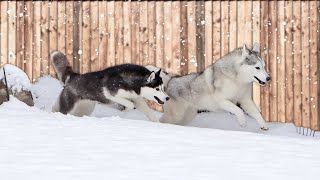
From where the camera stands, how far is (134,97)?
27.6 feet

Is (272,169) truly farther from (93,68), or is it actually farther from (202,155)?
(93,68)

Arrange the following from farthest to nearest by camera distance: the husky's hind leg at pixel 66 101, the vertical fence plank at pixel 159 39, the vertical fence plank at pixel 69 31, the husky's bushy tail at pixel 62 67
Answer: the vertical fence plank at pixel 69 31 < the vertical fence plank at pixel 159 39 < the husky's bushy tail at pixel 62 67 < the husky's hind leg at pixel 66 101

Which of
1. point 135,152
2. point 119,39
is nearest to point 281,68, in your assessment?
point 119,39

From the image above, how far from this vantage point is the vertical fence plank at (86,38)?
10.1m

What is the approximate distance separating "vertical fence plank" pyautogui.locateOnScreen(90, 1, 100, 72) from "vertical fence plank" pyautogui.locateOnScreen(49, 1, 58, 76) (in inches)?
21.3

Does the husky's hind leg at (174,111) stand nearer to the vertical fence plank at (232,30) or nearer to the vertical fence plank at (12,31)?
the vertical fence plank at (232,30)

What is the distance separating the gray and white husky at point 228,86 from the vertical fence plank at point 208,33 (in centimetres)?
129

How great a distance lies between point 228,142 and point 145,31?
171 inches

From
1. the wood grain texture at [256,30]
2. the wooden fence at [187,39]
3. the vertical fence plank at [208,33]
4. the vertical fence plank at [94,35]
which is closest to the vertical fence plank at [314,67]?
the wooden fence at [187,39]

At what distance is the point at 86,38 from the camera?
402 inches

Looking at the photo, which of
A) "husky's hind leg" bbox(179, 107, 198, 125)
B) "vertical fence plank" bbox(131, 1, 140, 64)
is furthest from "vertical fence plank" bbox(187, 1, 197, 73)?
"husky's hind leg" bbox(179, 107, 198, 125)

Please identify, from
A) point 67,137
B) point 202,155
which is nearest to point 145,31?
point 67,137

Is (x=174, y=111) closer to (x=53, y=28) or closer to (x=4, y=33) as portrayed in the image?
(x=53, y=28)

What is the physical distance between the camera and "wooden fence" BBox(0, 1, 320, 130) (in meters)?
10.1
